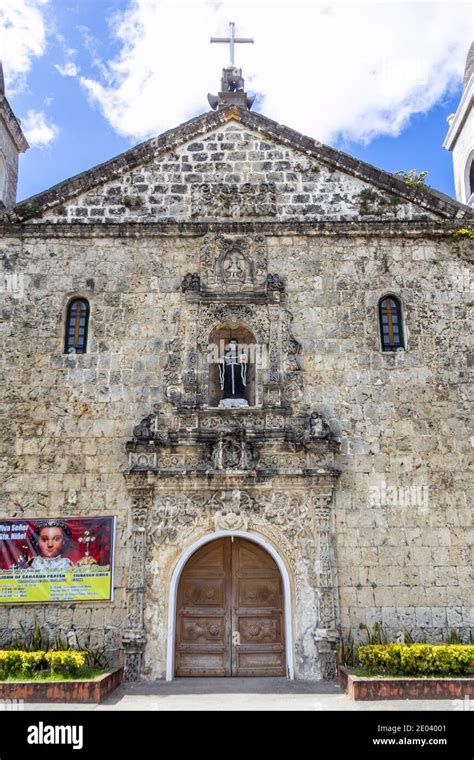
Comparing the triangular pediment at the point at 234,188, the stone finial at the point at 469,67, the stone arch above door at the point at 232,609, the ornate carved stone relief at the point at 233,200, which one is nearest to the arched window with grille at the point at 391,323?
the triangular pediment at the point at 234,188

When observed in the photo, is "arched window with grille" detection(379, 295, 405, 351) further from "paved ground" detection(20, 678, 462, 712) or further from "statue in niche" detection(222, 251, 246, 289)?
"paved ground" detection(20, 678, 462, 712)

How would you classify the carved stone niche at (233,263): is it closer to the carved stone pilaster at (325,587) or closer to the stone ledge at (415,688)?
the carved stone pilaster at (325,587)

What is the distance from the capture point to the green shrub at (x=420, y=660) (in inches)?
412

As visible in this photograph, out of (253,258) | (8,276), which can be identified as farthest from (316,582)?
(8,276)

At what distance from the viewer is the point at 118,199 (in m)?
14.1

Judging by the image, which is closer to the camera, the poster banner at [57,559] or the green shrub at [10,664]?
the green shrub at [10,664]

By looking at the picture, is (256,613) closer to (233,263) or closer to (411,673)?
(411,673)

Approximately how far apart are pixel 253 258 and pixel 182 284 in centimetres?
147

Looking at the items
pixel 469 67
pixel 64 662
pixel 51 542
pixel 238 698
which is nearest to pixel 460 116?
pixel 469 67

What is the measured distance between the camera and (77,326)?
13594 mm

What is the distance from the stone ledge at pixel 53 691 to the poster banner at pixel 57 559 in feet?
7.17

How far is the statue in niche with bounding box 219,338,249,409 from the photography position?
13289mm

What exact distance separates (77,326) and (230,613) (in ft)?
19.7
